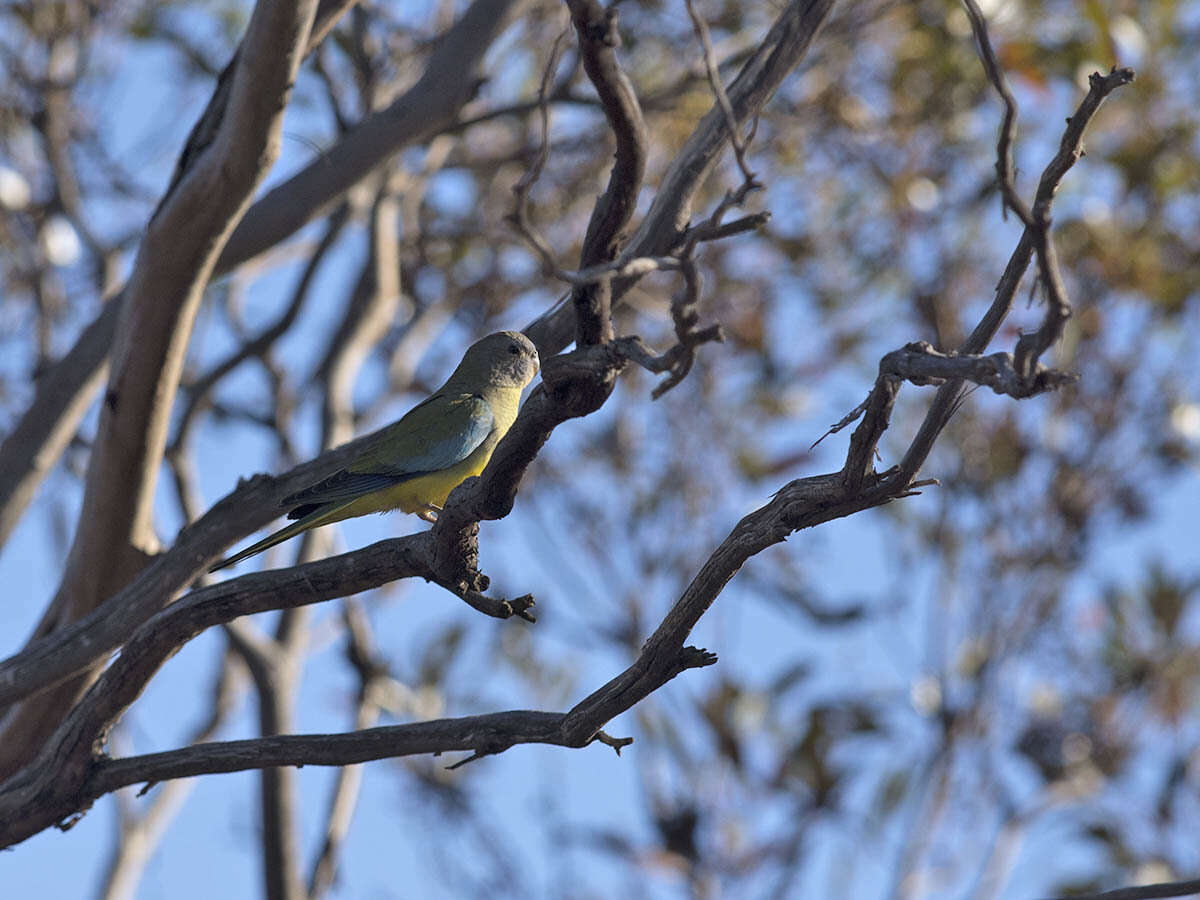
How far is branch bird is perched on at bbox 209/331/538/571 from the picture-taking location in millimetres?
5492

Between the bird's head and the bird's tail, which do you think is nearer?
the bird's tail

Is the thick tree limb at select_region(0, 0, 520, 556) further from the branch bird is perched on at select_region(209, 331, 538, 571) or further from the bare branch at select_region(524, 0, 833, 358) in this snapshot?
the bare branch at select_region(524, 0, 833, 358)

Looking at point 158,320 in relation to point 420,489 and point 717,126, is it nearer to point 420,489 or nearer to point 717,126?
point 420,489

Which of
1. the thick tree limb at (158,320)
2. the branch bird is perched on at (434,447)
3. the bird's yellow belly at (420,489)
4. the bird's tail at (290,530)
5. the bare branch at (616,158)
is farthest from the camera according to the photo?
the bird's yellow belly at (420,489)

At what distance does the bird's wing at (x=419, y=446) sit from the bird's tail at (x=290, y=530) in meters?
0.07

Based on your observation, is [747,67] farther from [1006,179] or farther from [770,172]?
[770,172]

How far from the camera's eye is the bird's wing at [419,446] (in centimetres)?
556

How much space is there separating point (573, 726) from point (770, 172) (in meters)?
6.81

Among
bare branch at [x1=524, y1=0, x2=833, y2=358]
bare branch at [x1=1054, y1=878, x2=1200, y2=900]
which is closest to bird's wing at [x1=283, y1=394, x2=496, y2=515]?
bare branch at [x1=524, y1=0, x2=833, y2=358]

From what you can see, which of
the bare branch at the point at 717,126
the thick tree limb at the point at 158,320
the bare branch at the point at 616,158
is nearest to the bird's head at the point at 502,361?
the bare branch at the point at 717,126

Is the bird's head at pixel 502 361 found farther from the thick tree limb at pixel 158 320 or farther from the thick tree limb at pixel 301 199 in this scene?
the thick tree limb at pixel 158 320

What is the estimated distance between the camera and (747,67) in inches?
202

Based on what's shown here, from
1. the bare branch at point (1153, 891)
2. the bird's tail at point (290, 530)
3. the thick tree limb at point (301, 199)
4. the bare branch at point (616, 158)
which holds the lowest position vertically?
the bare branch at point (1153, 891)

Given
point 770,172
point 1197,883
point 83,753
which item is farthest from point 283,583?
point 770,172
